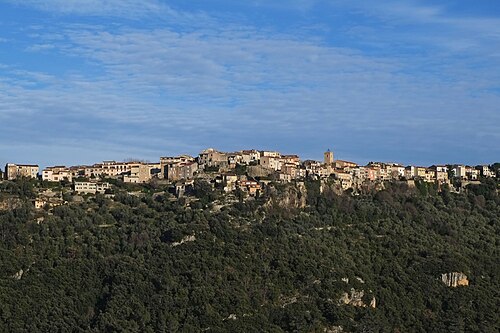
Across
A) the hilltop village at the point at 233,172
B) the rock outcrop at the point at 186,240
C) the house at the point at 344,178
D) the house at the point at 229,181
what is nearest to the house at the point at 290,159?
the hilltop village at the point at 233,172

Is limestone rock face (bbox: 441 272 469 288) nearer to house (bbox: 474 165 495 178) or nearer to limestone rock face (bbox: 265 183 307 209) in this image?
limestone rock face (bbox: 265 183 307 209)

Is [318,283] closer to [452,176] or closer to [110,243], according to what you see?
[110,243]

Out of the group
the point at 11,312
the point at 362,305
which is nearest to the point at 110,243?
the point at 11,312

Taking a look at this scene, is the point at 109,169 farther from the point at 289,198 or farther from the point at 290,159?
the point at 289,198

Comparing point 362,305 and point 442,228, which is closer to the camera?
point 362,305

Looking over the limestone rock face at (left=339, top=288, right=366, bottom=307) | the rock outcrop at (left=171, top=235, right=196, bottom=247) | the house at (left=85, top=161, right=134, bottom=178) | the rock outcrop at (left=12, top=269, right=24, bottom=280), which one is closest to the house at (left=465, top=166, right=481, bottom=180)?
the house at (left=85, top=161, right=134, bottom=178)

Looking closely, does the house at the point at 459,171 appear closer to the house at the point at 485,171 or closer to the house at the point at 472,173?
the house at the point at 472,173

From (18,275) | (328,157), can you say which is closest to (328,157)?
(328,157)
